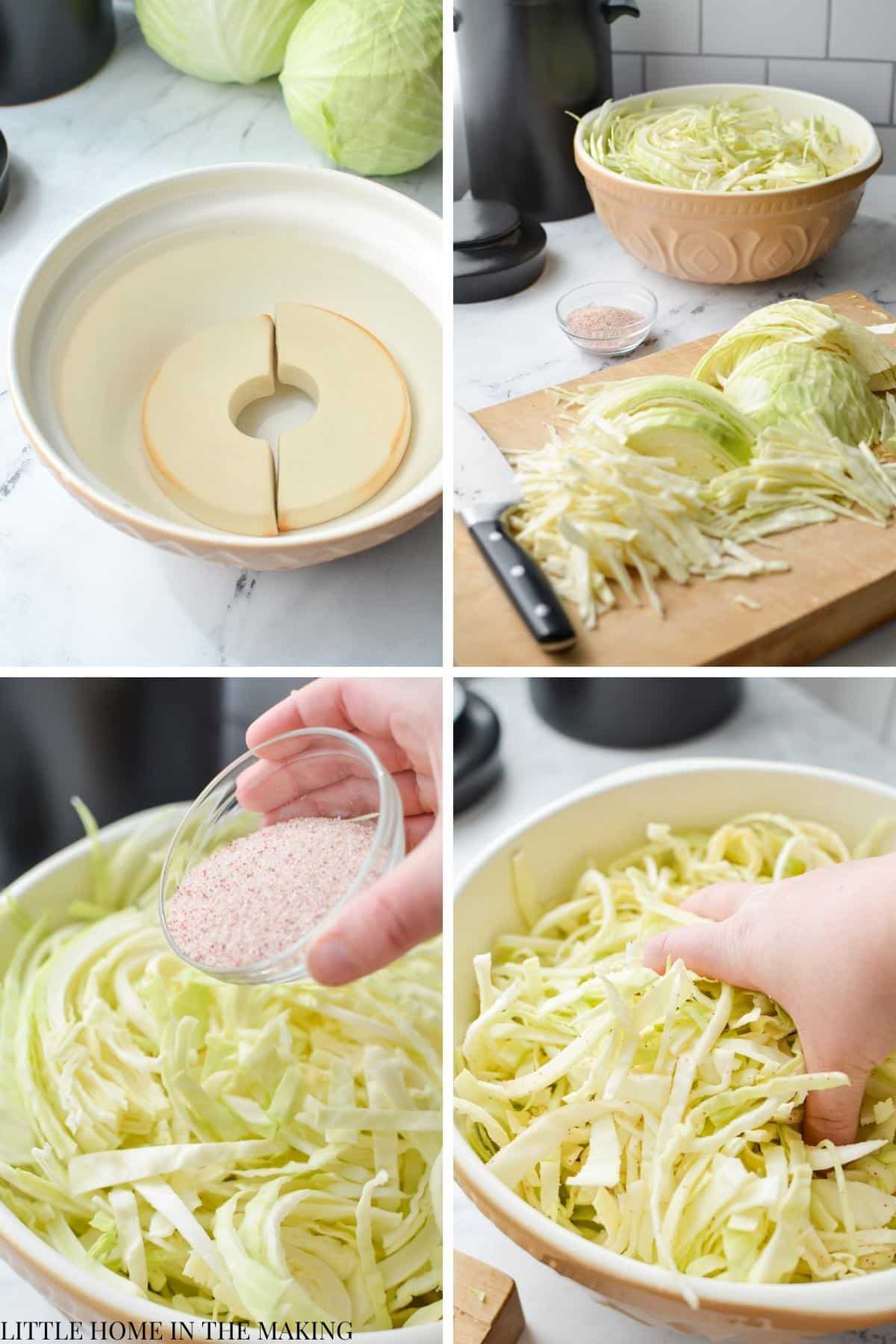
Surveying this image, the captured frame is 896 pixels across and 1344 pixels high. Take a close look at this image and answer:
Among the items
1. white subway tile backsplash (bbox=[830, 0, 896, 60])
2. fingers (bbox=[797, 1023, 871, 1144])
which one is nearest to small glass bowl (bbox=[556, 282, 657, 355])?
white subway tile backsplash (bbox=[830, 0, 896, 60])

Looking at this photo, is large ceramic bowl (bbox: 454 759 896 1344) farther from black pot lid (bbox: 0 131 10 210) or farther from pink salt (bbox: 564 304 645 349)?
black pot lid (bbox: 0 131 10 210)

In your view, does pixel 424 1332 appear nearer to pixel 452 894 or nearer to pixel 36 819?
pixel 452 894

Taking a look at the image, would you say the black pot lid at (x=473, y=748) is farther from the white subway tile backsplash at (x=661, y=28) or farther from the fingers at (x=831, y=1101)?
the white subway tile backsplash at (x=661, y=28)

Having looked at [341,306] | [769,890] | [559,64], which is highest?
[559,64]

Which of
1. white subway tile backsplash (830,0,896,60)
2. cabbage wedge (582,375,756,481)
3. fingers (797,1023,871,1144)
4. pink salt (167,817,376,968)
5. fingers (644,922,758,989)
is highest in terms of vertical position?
white subway tile backsplash (830,0,896,60)

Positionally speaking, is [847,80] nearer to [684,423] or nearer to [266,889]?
[684,423]

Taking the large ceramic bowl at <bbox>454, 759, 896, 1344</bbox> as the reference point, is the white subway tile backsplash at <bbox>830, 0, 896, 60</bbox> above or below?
above

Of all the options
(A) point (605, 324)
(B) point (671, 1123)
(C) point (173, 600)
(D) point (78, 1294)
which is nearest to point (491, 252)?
(A) point (605, 324)

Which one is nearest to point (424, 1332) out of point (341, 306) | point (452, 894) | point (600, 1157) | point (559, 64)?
point (600, 1157)
